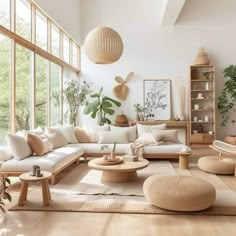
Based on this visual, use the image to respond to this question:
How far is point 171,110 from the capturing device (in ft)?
32.3

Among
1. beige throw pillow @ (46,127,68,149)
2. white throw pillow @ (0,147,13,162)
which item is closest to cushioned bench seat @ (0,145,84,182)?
white throw pillow @ (0,147,13,162)

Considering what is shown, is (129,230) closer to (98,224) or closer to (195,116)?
(98,224)

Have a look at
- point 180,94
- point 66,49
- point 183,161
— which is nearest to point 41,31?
point 66,49

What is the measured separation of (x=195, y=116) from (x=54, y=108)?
14.9 ft

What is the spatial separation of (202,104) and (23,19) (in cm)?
615

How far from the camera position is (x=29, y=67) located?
6383mm

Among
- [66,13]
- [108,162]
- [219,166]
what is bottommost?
[219,166]

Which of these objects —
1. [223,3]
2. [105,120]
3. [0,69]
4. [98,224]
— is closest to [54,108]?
[105,120]

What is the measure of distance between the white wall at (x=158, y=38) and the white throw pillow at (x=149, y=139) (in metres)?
2.97

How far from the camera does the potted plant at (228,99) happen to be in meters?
9.33

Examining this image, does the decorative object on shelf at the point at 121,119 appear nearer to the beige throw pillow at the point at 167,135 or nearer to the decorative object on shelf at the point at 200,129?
the decorative object on shelf at the point at 200,129

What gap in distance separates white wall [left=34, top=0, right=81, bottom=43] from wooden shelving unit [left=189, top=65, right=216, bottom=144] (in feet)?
12.7

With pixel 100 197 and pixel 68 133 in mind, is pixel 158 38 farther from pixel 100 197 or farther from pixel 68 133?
pixel 100 197

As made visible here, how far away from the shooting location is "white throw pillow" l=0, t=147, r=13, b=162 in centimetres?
472
